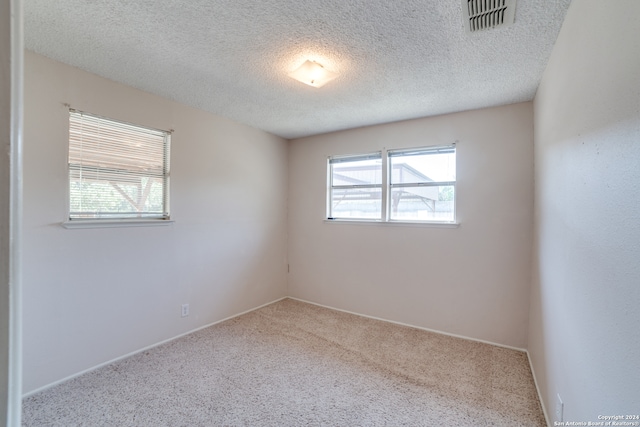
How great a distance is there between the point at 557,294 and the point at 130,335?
3.32 m

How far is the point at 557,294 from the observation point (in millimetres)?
1767

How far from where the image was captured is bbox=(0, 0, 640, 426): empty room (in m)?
1.21

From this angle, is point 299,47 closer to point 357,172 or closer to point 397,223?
point 357,172

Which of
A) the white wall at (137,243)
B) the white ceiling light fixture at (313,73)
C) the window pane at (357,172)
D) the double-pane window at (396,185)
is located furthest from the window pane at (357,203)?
the white ceiling light fixture at (313,73)

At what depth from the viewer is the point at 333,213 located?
13.2ft

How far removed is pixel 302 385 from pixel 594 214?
6.93 feet

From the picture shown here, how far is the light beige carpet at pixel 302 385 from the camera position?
6.24 feet

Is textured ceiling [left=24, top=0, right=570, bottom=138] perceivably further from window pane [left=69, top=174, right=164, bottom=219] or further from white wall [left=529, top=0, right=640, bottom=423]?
window pane [left=69, top=174, right=164, bottom=219]

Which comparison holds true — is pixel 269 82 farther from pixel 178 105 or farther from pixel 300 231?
pixel 300 231

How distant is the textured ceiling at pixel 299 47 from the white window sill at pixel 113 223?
120cm

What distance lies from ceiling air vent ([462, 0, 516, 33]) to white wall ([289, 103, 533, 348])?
146cm

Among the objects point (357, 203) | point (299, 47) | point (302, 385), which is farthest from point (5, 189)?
point (357, 203)

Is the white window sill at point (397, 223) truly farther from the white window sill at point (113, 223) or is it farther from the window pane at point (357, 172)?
the white window sill at point (113, 223)

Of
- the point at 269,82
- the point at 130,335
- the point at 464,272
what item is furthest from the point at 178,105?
the point at 464,272
